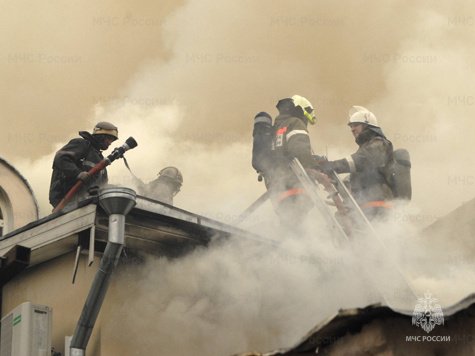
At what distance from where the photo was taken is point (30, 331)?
31.1ft

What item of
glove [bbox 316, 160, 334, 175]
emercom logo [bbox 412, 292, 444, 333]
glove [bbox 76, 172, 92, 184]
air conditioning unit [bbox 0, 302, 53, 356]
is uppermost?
glove [bbox 316, 160, 334, 175]

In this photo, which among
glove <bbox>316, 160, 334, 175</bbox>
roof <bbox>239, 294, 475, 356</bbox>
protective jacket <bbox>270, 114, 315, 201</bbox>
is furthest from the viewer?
protective jacket <bbox>270, 114, 315, 201</bbox>

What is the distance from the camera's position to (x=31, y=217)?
14.5 m

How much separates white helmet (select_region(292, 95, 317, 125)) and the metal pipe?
4205 mm

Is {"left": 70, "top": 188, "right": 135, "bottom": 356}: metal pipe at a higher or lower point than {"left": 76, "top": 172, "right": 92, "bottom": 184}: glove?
lower

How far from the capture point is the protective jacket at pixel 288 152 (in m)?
11.9

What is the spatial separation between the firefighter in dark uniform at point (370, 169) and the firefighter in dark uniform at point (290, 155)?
0.46 m

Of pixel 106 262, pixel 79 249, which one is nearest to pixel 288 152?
pixel 79 249

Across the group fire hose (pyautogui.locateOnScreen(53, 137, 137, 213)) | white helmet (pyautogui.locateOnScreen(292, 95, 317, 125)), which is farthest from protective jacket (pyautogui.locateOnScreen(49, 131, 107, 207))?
white helmet (pyautogui.locateOnScreen(292, 95, 317, 125))

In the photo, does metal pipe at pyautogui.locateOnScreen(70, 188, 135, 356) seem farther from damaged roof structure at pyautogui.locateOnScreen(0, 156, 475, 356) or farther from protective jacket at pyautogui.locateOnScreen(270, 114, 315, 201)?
protective jacket at pyautogui.locateOnScreen(270, 114, 315, 201)

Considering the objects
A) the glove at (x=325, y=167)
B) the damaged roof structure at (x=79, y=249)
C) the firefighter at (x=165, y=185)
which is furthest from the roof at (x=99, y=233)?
the firefighter at (x=165, y=185)

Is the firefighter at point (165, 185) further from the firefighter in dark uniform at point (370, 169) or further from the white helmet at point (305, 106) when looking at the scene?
the firefighter in dark uniform at point (370, 169)

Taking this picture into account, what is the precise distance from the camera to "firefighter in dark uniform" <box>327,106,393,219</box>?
12047mm

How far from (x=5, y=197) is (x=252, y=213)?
447 cm
